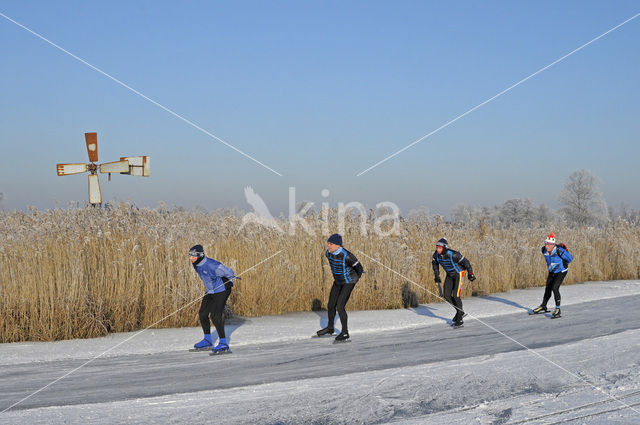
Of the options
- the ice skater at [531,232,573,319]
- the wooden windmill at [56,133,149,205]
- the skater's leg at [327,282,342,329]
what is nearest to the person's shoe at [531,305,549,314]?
the ice skater at [531,232,573,319]

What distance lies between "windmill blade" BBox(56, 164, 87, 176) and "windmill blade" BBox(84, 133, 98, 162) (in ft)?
1.51

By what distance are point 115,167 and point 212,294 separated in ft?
53.5

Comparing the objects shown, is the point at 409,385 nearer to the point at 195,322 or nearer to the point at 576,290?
the point at 195,322

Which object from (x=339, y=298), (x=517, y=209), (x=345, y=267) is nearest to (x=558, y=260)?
(x=345, y=267)

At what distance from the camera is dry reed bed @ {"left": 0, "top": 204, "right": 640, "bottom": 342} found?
10711 millimetres

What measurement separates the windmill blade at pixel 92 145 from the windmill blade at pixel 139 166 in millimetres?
1349

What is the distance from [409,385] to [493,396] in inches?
40.9

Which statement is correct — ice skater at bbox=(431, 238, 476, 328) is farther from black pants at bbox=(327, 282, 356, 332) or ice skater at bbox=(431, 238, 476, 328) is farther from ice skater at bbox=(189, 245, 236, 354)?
ice skater at bbox=(189, 245, 236, 354)

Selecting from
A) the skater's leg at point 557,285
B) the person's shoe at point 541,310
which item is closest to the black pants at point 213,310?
the skater's leg at point 557,285

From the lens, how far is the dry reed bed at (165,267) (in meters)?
10.7

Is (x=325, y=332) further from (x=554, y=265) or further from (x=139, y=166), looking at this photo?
(x=139, y=166)

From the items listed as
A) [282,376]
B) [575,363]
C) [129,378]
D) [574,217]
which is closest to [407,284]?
[575,363]

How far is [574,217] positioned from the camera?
49188mm

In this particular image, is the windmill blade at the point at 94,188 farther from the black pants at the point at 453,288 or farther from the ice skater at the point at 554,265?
the ice skater at the point at 554,265
